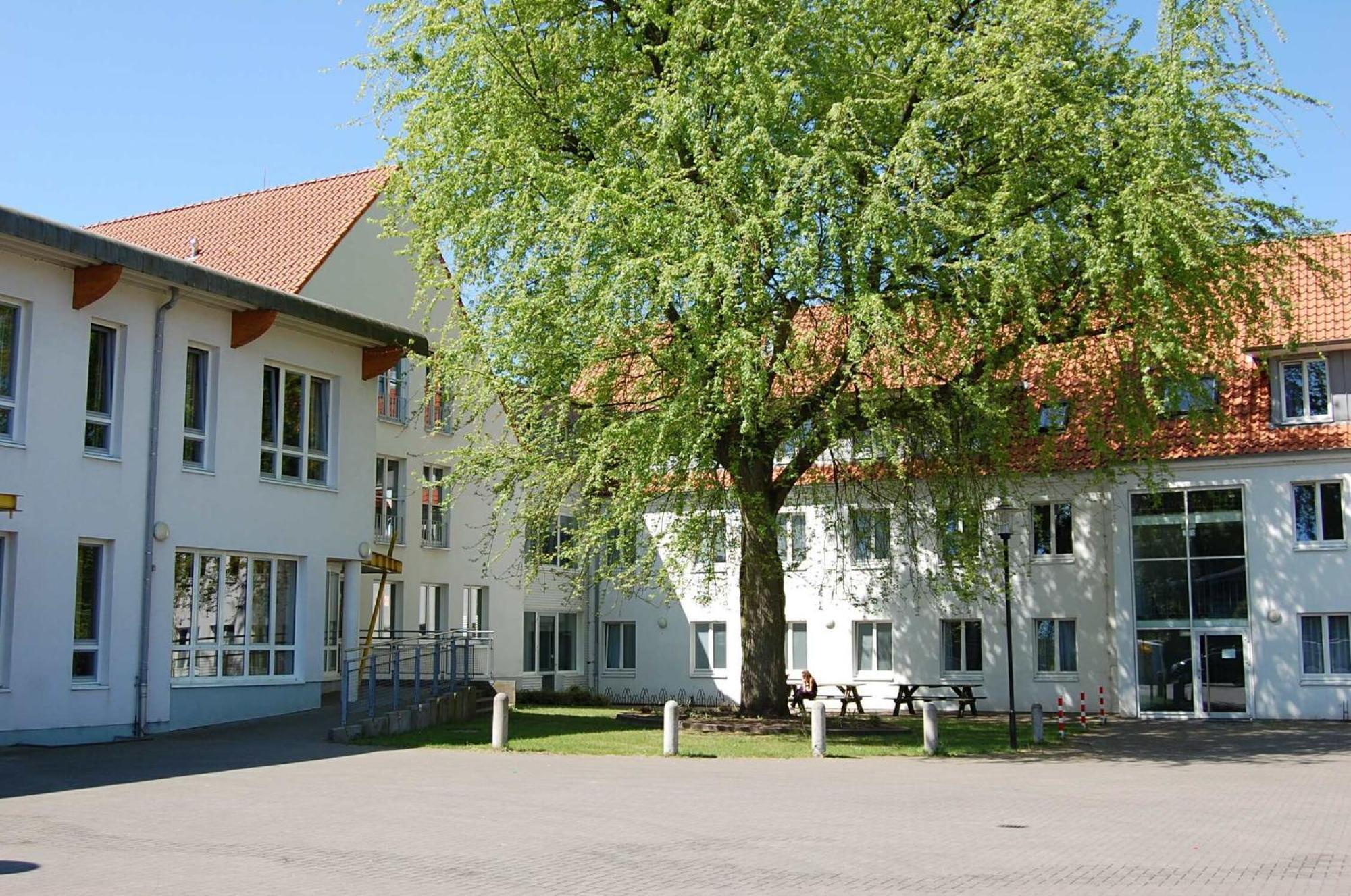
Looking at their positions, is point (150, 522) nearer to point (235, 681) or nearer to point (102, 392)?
point (102, 392)

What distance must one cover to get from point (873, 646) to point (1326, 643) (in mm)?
11882

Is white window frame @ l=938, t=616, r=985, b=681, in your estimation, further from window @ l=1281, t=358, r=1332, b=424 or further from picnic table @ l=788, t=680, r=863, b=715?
window @ l=1281, t=358, r=1332, b=424

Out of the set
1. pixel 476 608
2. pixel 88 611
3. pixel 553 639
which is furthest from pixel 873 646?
pixel 88 611

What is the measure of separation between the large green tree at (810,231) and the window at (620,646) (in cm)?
2019

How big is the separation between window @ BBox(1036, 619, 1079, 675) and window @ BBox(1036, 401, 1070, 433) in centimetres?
1022

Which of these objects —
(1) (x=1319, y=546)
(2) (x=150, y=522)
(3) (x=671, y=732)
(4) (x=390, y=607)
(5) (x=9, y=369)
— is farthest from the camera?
(4) (x=390, y=607)

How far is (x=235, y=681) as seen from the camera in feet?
80.1

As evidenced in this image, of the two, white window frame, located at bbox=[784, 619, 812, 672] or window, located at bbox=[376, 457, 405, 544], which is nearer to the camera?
window, located at bbox=[376, 457, 405, 544]

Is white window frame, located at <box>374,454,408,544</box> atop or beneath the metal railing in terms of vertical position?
atop

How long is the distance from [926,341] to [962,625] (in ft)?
59.7

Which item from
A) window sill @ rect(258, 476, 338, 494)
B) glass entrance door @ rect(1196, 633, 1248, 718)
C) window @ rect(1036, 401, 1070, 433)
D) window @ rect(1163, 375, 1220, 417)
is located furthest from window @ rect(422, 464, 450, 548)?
window @ rect(1163, 375, 1220, 417)

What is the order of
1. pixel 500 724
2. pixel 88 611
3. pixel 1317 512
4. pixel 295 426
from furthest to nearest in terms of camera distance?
pixel 1317 512, pixel 295 426, pixel 88 611, pixel 500 724

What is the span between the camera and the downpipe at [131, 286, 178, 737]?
72.6ft

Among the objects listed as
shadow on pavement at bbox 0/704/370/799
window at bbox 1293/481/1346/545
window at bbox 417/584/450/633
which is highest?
window at bbox 1293/481/1346/545
